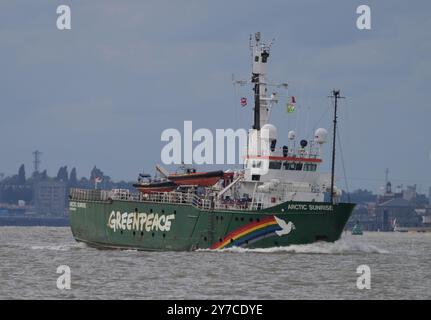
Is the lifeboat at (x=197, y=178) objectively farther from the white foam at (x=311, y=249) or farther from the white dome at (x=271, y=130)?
the white foam at (x=311, y=249)

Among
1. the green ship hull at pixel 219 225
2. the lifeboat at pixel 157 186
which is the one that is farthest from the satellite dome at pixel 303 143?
the lifeboat at pixel 157 186

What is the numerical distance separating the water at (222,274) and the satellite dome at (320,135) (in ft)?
21.4

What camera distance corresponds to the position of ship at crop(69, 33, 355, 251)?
2874 inches

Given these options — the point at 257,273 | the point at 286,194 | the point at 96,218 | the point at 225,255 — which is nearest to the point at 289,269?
the point at 257,273

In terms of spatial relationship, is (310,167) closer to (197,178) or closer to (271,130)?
(271,130)

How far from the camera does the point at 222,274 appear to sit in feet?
198

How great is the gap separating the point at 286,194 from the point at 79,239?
2069cm

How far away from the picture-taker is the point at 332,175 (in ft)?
245

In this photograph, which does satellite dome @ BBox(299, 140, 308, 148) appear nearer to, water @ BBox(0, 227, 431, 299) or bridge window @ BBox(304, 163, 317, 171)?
bridge window @ BBox(304, 163, 317, 171)

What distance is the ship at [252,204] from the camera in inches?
2874

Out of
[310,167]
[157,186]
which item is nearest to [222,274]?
[310,167]

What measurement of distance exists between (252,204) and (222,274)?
1444 centimetres

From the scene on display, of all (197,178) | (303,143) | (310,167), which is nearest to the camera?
(310,167)
